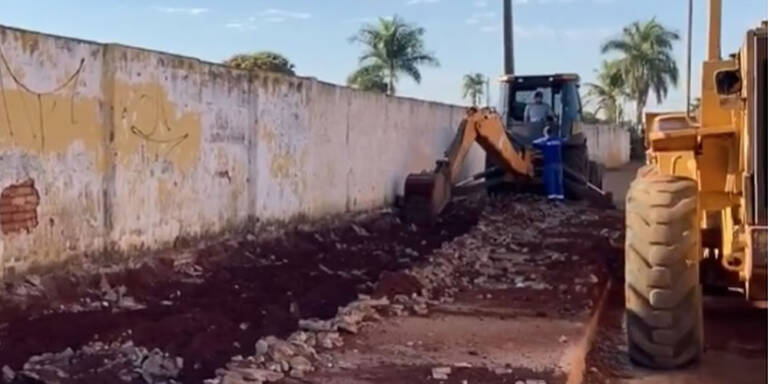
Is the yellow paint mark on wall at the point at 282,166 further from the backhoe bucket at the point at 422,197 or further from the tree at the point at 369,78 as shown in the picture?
the tree at the point at 369,78

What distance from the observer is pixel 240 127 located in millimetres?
12602

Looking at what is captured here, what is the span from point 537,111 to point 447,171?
16.6 feet

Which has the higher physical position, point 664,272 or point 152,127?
point 152,127

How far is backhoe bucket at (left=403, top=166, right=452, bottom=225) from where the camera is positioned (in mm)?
16594

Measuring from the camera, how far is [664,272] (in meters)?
6.82

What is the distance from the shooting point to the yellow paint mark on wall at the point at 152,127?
10.0 m

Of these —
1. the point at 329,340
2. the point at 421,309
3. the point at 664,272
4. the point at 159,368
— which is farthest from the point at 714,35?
the point at 159,368

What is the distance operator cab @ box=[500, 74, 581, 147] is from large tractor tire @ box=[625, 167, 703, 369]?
541 inches

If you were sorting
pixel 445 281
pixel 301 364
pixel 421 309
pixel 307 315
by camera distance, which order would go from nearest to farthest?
pixel 301 364 → pixel 307 315 → pixel 421 309 → pixel 445 281

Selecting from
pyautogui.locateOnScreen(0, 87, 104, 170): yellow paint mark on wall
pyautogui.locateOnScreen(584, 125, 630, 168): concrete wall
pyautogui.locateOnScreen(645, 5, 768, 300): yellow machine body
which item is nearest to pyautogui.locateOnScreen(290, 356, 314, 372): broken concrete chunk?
pyautogui.locateOnScreen(645, 5, 768, 300): yellow machine body

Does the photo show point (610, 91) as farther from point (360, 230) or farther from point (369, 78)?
point (360, 230)

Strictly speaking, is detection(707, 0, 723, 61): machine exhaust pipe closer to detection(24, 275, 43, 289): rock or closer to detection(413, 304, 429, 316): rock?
detection(413, 304, 429, 316): rock

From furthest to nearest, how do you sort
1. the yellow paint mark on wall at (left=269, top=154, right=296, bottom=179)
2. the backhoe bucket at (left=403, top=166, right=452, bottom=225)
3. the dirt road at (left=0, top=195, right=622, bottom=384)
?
the backhoe bucket at (left=403, top=166, right=452, bottom=225), the yellow paint mark on wall at (left=269, top=154, right=296, bottom=179), the dirt road at (left=0, top=195, right=622, bottom=384)

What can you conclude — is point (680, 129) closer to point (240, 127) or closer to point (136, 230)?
point (136, 230)
